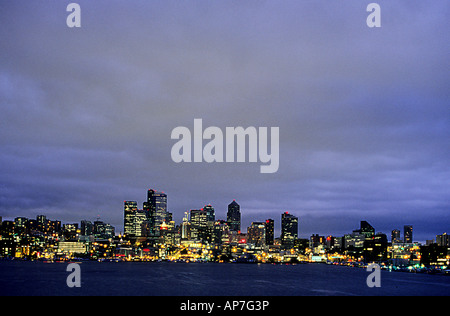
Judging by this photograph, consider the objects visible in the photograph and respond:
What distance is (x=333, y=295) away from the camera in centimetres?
9700
